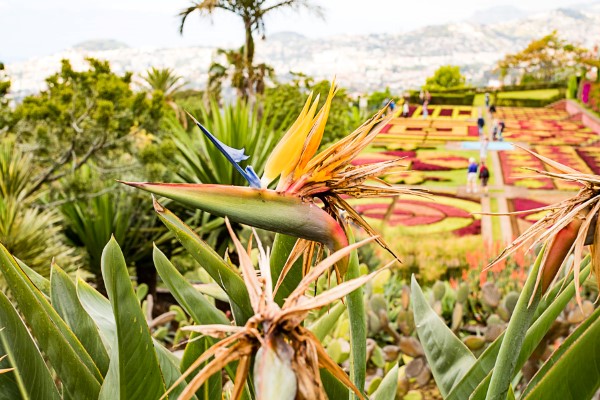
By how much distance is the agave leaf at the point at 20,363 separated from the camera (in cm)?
59

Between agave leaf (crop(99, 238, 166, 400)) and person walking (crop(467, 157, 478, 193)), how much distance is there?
883cm

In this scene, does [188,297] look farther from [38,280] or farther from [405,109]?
[405,109]

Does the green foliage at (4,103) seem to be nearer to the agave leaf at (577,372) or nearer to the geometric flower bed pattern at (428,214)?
the agave leaf at (577,372)

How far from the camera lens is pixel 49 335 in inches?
24.0

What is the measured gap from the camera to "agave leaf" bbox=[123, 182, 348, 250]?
17.3 inches

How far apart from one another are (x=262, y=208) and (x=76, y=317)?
1.36 ft

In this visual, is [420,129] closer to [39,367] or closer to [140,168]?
[140,168]

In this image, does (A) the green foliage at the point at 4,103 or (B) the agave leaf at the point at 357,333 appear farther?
(A) the green foliage at the point at 4,103

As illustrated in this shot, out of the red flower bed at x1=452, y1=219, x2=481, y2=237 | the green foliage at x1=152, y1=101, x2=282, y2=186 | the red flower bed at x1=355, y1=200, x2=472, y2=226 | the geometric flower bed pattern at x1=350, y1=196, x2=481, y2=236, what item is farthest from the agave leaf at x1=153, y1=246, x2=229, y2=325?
the red flower bed at x1=355, y1=200, x2=472, y2=226

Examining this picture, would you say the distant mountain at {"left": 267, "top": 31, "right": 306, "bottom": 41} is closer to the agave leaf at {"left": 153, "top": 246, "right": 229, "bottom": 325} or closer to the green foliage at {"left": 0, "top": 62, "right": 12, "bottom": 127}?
the green foliage at {"left": 0, "top": 62, "right": 12, "bottom": 127}

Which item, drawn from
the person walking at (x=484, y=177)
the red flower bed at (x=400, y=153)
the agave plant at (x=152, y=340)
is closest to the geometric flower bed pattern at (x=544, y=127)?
the red flower bed at (x=400, y=153)

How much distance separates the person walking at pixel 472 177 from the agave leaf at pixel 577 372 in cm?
874

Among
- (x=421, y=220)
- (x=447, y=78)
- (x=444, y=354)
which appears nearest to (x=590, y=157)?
(x=421, y=220)

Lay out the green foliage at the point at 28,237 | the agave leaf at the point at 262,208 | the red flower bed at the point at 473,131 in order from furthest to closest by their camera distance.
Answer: the red flower bed at the point at 473,131
the green foliage at the point at 28,237
the agave leaf at the point at 262,208
